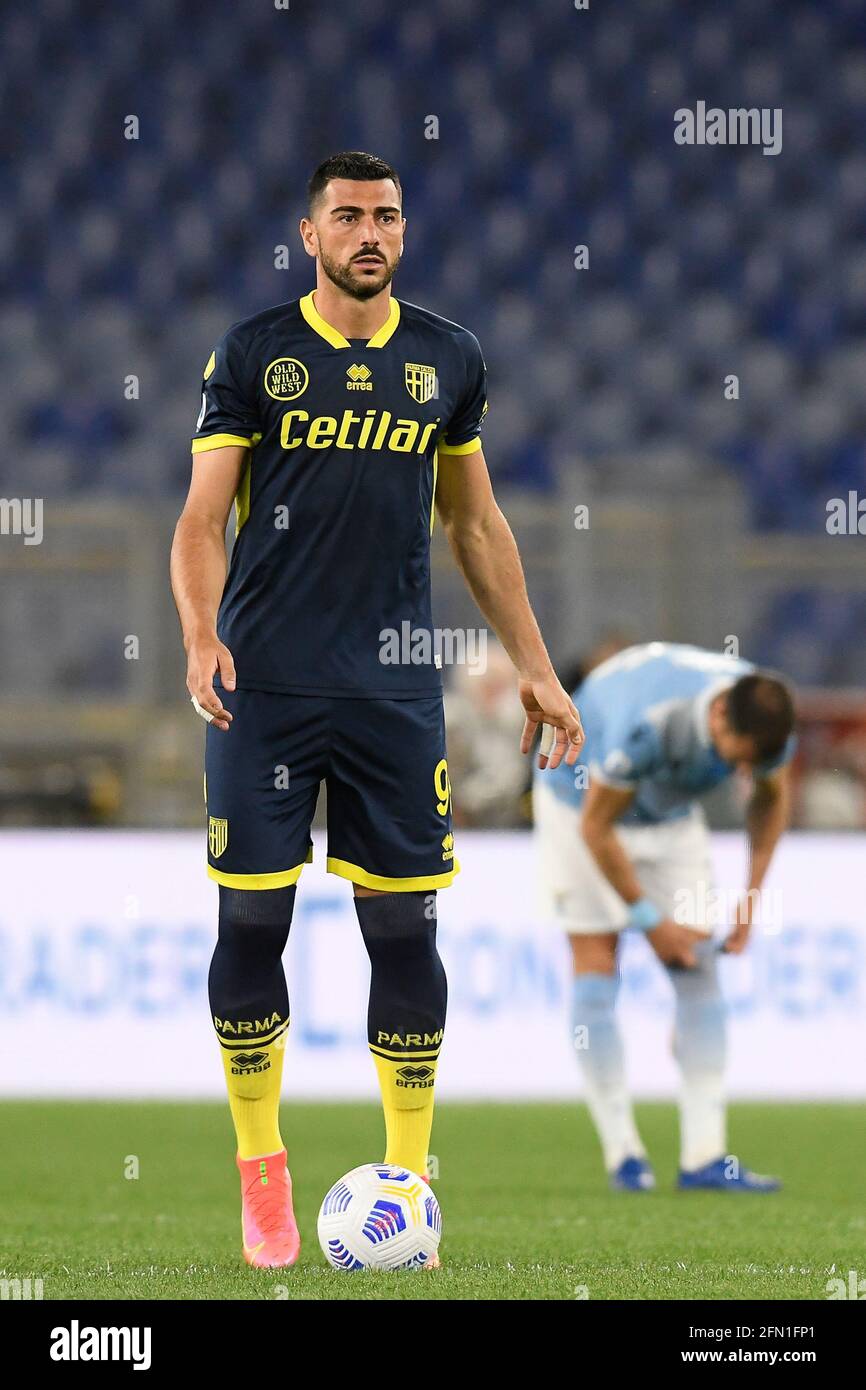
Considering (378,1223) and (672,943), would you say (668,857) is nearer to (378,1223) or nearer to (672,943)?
(672,943)

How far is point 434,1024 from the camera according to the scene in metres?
3.48

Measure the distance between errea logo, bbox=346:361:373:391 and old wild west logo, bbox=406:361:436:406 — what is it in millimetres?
67

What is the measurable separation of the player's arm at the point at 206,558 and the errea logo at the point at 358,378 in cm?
21

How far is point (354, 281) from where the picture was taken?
11.1 ft

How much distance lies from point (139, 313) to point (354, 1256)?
25.0 feet

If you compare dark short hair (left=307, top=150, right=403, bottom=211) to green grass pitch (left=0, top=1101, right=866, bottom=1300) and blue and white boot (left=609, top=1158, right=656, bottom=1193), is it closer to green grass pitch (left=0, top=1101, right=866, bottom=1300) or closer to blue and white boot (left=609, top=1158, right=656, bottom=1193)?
green grass pitch (left=0, top=1101, right=866, bottom=1300)

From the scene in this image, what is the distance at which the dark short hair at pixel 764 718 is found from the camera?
17.2 ft

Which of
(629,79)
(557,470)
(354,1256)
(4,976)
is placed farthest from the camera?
(629,79)

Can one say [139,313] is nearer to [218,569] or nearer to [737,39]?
[737,39]

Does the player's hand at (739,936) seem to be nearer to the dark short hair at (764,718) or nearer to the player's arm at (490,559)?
the dark short hair at (764,718)

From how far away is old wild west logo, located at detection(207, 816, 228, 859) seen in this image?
3381 millimetres

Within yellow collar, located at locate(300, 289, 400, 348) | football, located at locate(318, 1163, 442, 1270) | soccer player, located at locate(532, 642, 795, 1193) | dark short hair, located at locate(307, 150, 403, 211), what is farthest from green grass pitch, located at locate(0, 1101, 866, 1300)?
dark short hair, located at locate(307, 150, 403, 211)

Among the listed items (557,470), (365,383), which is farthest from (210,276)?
(365,383)

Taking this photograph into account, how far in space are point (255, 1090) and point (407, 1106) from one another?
0.84ft
